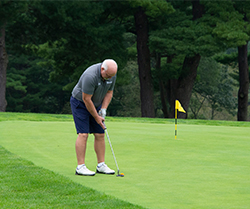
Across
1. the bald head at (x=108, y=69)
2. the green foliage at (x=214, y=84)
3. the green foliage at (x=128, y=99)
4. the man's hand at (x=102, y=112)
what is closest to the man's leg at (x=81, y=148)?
the man's hand at (x=102, y=112)

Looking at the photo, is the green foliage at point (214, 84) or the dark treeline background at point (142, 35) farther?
the green foliage at point (214, 84)

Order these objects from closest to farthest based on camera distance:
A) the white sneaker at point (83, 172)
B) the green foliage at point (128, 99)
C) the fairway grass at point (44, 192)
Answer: the fairway grass at point (44, 192)
the white sneaker at point (83, 172)
the green foliage at point (128, 99)

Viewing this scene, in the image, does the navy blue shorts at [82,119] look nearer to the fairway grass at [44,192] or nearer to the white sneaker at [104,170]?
the white sneaker at [104,170]

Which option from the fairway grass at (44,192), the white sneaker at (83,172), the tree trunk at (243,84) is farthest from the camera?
the tree trunk at (243,84)

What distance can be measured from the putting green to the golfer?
10.6 inches

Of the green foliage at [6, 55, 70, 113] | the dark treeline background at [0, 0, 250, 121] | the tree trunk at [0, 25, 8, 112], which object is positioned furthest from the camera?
the green foliage at [6, 55, 70, 113]

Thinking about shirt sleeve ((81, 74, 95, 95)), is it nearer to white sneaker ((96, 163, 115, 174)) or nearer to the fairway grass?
white sneaker ((96, 163, 115, 174))

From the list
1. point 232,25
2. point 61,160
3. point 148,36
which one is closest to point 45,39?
point 148,36

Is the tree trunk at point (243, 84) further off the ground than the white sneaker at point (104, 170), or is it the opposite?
the tree trunk at point (243, 84)

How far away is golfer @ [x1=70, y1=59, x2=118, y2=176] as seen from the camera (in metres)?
5.38

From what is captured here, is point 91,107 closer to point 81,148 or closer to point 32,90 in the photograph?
point 81,148

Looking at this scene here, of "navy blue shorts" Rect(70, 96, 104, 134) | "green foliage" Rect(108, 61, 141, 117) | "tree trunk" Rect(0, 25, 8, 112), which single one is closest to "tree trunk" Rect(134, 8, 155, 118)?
"tree trunk" Rect(0, 25, 8, 112)

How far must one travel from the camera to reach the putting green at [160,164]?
410 cm

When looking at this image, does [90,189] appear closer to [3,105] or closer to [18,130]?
[18,130]
